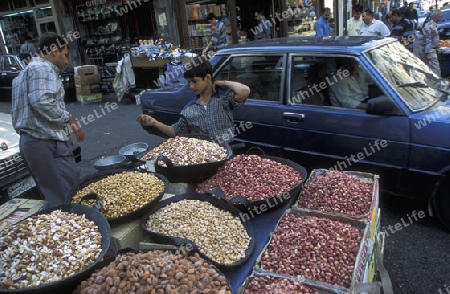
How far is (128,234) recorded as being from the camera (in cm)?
207

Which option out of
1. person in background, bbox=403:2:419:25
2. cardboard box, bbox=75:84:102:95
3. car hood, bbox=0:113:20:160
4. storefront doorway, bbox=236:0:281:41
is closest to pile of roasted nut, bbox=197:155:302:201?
car hood, bbox=0:113:20:160

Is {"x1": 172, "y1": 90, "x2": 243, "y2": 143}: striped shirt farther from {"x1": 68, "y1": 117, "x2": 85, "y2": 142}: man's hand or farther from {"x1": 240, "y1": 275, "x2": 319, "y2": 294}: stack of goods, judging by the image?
{"x1": 240, "y1": 275, "x2": 319, "y2": 294}: stack of goods

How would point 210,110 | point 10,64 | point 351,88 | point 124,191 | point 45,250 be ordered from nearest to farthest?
point 45,250 < point 124,191 < point 210,110 < point 351,88 < point 10,64

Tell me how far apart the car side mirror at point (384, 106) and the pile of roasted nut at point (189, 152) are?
1.63m

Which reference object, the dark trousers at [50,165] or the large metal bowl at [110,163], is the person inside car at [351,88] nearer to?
the large metal bowl at [110,163]

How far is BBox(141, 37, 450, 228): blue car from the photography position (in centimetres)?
340

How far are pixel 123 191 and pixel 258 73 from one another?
272 cm

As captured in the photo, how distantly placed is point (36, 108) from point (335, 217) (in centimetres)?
269

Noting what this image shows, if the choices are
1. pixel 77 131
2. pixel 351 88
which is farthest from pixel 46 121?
pixel 351 88

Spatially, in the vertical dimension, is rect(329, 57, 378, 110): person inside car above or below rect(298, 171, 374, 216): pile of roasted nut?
above

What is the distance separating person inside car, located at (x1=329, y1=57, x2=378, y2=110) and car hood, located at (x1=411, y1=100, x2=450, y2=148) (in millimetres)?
538

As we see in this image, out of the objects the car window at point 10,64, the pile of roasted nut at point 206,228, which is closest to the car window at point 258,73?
the pile of roasted nut at point 206,228

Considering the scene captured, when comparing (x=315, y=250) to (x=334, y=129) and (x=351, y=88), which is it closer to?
(x=334, y=129)

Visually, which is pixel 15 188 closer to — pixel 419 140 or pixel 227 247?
pixel 227 247
